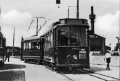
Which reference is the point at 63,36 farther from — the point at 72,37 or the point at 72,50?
the point at 72,50

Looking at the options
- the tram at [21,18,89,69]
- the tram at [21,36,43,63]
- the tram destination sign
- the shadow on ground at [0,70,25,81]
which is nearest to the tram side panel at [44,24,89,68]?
the tram at [21,18,89,69]

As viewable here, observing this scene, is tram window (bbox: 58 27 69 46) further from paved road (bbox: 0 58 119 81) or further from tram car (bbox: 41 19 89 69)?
paved road (bbox: 0 58 119 81)

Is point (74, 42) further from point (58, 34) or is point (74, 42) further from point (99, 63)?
point (99, 63)

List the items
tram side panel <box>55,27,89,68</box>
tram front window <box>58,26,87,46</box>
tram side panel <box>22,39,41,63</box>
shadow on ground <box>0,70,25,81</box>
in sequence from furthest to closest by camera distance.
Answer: tram side panel <box>22,39,41,63</box> < tram front window <box>58,26,87,46</box> < tram side panel <box>55,27,89,68</box> < shadow on ground <box>0,70,25,81</box>

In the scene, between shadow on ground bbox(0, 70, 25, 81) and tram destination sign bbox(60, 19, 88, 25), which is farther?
tram destination sign bbox(60, 19, 88, 25)

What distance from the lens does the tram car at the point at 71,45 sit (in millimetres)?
20294

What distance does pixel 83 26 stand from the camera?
→ 20562mm

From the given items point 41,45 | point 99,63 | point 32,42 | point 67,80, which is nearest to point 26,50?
point 32,42

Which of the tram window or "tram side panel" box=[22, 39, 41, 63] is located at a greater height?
the tram window

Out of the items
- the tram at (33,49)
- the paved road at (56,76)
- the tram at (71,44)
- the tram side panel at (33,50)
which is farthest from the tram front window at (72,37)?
the tram side panel at (33,50)

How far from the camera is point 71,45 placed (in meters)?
20.4

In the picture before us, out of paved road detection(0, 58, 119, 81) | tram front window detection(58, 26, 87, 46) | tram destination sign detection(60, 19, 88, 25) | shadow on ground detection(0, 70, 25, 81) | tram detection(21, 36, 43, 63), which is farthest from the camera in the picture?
tram detection(21, 36, 43, 63)

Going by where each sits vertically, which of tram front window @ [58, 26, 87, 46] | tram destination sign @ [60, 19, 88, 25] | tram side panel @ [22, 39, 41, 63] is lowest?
tram side panel @ [22, 39, 41, 63]

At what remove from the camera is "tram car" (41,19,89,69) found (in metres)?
20.3
